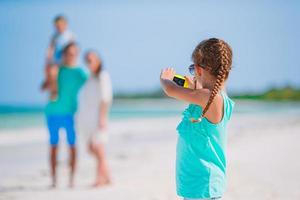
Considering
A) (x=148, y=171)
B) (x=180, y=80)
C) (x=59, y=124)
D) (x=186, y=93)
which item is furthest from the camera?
(x=148, y=171)

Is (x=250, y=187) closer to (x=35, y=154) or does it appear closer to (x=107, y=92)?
(x=107, y=92)

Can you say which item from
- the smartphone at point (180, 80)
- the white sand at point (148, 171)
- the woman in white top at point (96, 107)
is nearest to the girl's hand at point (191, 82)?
the smartphone at point (180, 80)

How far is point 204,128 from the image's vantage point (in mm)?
3078

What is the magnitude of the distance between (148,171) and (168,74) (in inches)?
172

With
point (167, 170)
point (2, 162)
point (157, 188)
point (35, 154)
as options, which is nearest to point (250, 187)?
point (157, 188)

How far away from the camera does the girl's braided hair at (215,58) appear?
3.04m

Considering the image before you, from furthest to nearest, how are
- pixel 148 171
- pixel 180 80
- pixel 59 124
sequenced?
pixel 148 171, pixel 59 124, pixel 180 80

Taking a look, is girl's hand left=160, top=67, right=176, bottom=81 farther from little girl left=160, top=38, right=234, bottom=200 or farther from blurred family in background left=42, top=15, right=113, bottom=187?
blurred family in background left=42, top=15, right=113, bottom=187

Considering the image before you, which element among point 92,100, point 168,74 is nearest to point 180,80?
point 168,74

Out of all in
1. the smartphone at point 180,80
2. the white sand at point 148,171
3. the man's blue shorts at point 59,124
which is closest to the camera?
the smartphone at point 180,80

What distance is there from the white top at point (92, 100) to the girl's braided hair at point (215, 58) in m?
3.60

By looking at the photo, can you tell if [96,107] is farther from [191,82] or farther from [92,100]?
[191,82]

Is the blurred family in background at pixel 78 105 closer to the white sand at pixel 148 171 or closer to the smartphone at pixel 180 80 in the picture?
the white sand at pixel 148 171

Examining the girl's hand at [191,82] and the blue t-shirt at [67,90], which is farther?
the blue t-shirt at [67,90]
